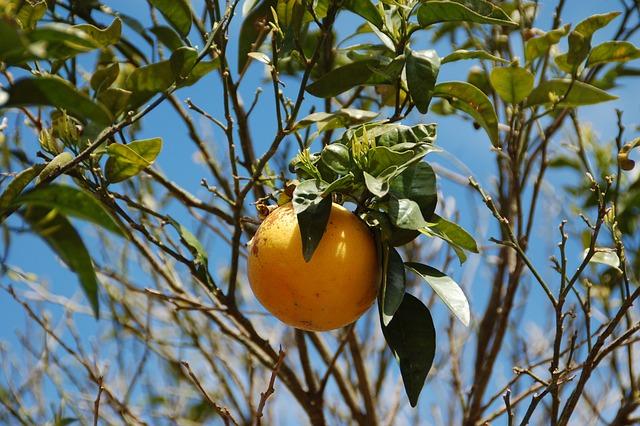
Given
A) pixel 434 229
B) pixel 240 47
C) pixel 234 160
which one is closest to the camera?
pixel 434 229

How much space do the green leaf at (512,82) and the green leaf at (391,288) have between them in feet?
1.58

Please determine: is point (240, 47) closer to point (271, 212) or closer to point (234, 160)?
point (234, 160)

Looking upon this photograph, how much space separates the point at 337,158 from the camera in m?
1.08

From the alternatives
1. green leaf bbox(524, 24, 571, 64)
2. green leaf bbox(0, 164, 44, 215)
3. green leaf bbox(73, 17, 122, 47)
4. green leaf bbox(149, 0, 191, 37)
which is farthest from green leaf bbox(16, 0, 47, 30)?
green leaf bbox(524, 24, 571, 64)

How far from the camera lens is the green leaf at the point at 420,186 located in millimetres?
1101

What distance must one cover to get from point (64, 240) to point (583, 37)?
104 cm

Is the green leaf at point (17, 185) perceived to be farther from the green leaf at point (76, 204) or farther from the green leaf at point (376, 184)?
the green leaf at point (376, 184)

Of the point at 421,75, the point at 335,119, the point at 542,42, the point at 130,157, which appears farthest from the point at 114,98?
the point at 542,42

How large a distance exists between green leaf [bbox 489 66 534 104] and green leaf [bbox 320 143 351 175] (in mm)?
427

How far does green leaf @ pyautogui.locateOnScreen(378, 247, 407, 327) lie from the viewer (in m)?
0.99

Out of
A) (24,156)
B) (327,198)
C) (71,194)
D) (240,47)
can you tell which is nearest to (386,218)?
(327,198)

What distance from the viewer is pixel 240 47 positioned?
151 centimetres

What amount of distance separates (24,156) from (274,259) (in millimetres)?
893

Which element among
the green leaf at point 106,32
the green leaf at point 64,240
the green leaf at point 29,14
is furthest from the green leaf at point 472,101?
the green leaf at point 64,240
